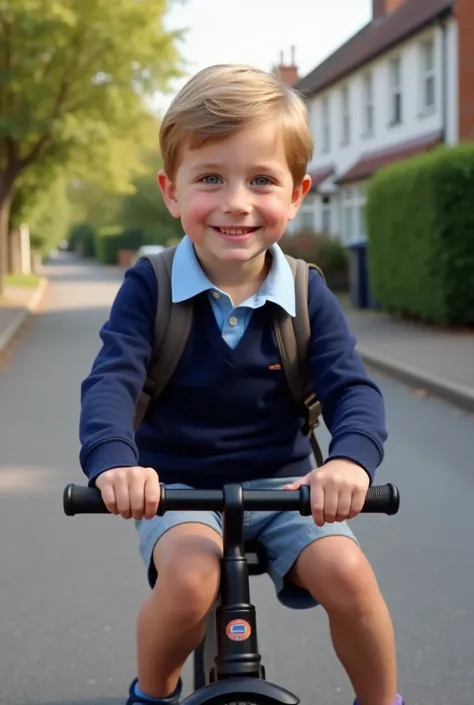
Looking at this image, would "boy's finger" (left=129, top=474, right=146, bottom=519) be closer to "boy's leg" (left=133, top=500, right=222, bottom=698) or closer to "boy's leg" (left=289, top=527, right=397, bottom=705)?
"boy's leg" (left=133, top=500, right=222, bottom=698)

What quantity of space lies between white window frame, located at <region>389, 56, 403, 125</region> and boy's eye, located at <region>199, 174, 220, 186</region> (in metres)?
29.3

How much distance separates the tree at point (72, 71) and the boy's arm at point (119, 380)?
809 inches

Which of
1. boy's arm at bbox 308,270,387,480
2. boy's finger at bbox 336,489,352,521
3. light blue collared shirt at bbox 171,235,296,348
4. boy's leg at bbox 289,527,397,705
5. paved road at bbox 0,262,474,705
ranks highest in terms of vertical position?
light blue collared shirt at bbox 171,235,296,348

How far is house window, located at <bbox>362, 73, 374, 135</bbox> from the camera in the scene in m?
33.4

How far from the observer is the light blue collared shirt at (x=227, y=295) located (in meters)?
2.43

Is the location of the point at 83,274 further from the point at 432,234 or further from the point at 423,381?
the point at 423,381

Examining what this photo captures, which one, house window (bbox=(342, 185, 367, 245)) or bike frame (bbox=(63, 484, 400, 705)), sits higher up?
house window (bbox=(342, 185, 367, 245))

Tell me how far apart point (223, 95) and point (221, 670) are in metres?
1.15

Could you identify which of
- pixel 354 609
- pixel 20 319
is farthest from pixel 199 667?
pixel 20 319

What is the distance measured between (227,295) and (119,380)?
0.33 meters

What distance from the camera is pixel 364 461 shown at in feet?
7.02

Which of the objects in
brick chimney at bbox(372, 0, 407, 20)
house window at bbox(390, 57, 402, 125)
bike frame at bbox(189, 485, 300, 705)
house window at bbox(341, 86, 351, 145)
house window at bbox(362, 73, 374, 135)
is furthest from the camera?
brick chimney at bbox(372, 0, 407, 20)

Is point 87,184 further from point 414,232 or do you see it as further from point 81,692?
point 81,692

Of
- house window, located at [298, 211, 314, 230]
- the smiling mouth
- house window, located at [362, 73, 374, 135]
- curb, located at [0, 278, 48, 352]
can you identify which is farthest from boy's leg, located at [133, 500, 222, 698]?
house window, located at [298, 211, 314, 230]
